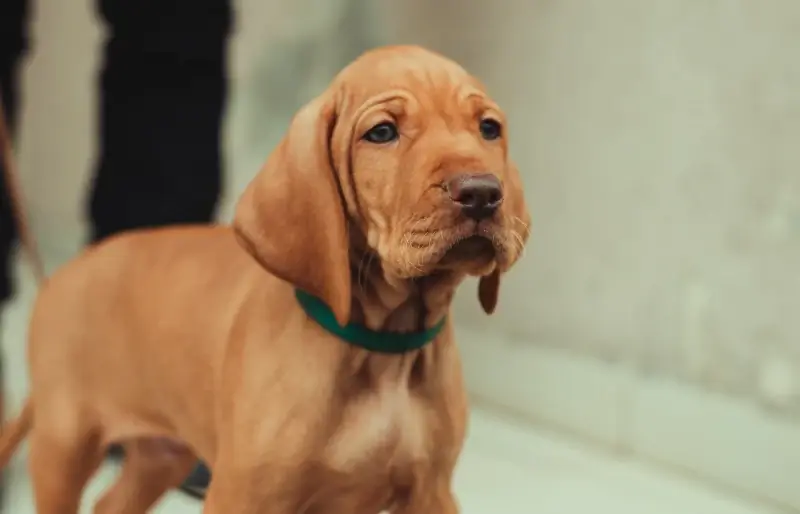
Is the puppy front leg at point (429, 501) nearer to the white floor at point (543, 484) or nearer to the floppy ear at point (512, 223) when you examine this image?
the floppy ear at point (512, 223)

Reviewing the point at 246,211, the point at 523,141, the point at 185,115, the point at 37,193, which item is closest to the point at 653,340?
the point at 523,141

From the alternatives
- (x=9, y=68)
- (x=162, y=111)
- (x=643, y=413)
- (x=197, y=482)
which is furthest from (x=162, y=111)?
(x=643, y=413)

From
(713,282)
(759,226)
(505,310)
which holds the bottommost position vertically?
(505,310)

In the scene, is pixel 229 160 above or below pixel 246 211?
below

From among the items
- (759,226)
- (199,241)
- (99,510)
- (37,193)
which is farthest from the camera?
(37,193)

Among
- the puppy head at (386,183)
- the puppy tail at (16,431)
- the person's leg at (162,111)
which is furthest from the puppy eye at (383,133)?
the person's leg at (162,111)

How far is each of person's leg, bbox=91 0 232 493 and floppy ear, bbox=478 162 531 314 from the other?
0.69 metres

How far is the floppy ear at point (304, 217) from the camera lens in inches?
30.1

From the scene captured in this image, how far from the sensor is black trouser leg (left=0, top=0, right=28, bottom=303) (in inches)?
55.8

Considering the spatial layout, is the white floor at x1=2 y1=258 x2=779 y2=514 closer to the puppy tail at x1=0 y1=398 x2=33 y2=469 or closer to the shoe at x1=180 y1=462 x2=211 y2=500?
the shoe at x1=180 y1=462 x2=211 y2=500

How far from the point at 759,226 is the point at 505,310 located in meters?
0.50

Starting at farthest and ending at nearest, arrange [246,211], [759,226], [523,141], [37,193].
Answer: [37,193]
[523,141]
[759,226]
[246,211]

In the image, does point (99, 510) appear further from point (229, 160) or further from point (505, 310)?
point (229, 160)

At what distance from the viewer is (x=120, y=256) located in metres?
1.04
